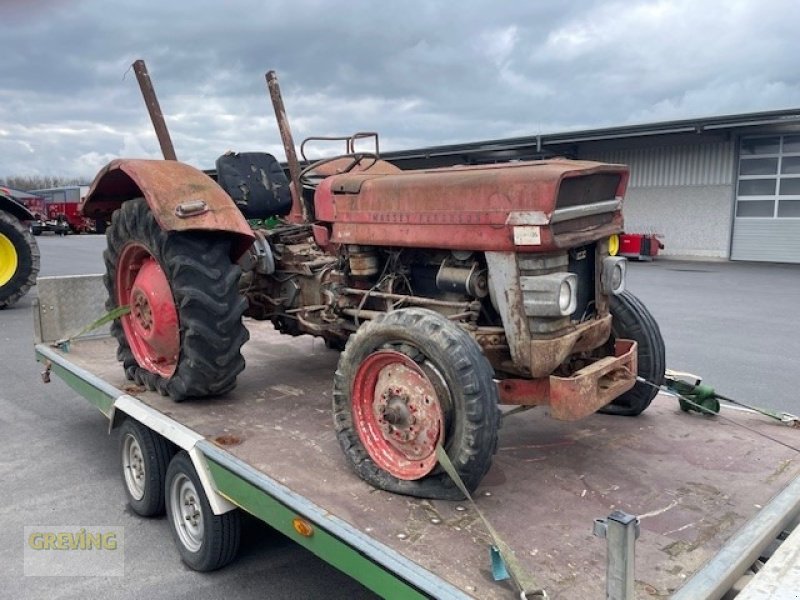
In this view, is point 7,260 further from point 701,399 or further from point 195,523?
point 701,399

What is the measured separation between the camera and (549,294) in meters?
2.82

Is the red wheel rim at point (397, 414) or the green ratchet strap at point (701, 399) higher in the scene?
the red wheel rim at point (397, 414)

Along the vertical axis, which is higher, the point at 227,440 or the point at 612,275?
the point at 612,275

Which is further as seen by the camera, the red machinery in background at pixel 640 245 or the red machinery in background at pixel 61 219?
the red machinery in background at pixel 61 219

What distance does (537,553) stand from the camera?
7.31 ft

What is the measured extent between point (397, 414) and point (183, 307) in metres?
1.47

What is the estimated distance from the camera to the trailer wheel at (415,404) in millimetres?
2537

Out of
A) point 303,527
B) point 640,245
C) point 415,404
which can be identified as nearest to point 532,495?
point 415,404

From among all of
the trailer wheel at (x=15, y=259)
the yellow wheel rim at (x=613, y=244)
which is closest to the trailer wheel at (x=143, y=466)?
the yellow wheel rim at (x=613, y=244)

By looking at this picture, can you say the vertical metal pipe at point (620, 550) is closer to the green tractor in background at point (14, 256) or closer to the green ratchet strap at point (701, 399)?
the green ratchet strap at point (701, 399)

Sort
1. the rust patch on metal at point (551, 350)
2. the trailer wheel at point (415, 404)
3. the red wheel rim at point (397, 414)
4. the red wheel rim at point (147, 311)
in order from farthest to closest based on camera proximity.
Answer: the red wheel rim at point (147, 311) → the rust patch on metal at point (551, 350) → the red wheel rim at point (397, 414) → the trailer wheel at point (415, 404)

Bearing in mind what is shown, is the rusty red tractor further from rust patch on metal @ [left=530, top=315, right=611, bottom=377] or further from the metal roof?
the metal roof

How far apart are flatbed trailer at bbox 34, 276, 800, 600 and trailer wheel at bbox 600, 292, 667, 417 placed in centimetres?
9

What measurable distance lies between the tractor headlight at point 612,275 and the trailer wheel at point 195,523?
202cm
